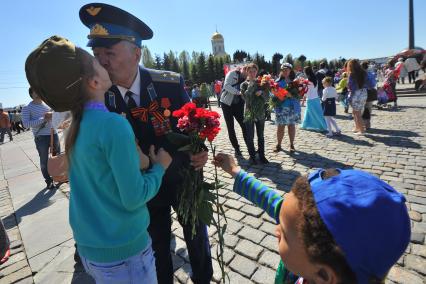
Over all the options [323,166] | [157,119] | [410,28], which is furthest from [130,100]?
[410,28]

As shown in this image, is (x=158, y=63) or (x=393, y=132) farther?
(x=158, y=63)

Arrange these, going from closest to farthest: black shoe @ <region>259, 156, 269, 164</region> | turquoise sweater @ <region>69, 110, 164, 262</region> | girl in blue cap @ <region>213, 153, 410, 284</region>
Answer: girl in blue cap @ <region>213, 153, 410, 284</region> < turquoise sweater @ <region>69, 110, 164, 262</region> < black shoe @ <region>259, 156, 269, 164</region>

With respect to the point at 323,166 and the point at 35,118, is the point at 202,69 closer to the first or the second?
the point at 35,118

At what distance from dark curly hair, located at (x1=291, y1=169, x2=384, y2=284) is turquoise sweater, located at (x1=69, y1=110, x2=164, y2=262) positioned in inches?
30.9

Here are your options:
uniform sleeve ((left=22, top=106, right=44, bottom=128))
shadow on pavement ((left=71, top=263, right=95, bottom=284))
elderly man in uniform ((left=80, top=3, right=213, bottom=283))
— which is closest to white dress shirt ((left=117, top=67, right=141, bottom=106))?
elderly man in uniform ((left=80, top=3, right=213, bottom=283))

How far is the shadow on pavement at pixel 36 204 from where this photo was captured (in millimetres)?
4785

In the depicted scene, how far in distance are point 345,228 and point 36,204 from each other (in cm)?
577

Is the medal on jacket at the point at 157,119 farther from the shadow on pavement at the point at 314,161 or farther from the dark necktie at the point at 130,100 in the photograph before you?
the shadow on pavement at the point at 314,161

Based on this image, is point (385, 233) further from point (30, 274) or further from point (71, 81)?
point (30, 274)

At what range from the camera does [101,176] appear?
132cm

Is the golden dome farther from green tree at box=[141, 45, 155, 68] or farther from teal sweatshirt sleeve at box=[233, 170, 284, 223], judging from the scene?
teal sweatshirt sleeve at box=[233, 170, 284, 223]

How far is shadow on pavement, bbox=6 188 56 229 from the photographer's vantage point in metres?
4.79

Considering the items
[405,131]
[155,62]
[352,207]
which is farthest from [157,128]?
[155,62]

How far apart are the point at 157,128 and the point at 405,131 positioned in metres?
8.03
